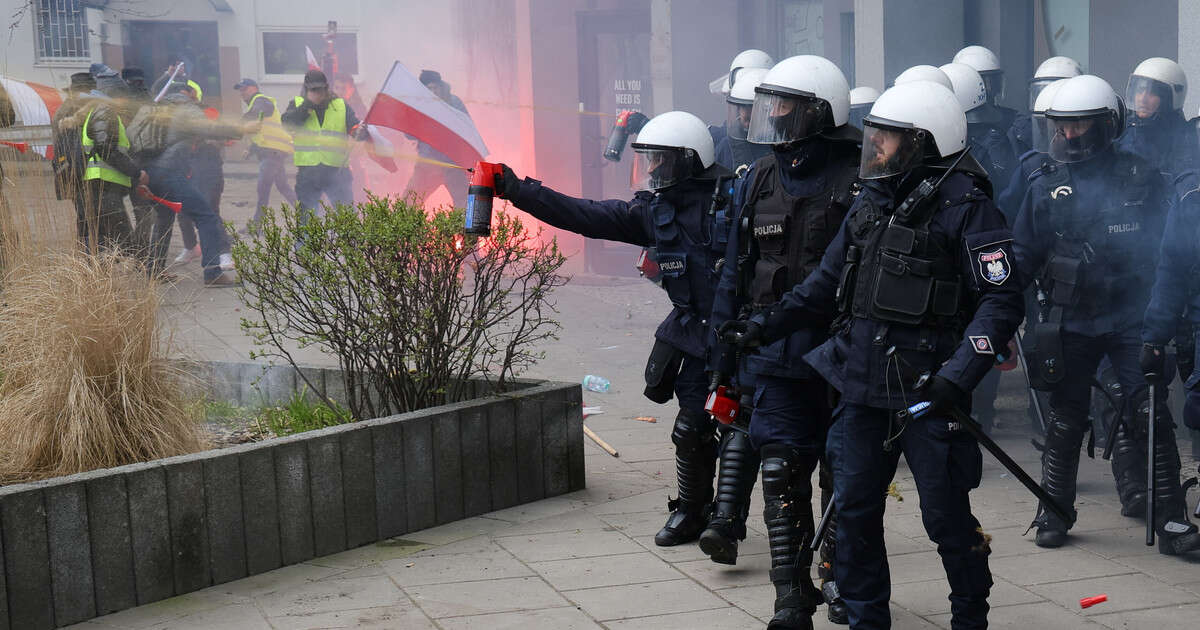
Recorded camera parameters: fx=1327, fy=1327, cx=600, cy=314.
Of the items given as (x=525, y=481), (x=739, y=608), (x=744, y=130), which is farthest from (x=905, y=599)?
(x=744, y=130)

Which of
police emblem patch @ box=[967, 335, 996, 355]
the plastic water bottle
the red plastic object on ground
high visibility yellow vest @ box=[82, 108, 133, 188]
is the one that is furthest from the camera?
high visibility yellow vest @ box=[82, 108, 133, 188]

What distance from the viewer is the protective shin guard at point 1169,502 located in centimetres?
509

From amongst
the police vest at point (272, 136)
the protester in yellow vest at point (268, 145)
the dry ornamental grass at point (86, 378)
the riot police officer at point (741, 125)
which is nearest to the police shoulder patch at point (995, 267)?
the dry ornamental grass at point (86, 378)

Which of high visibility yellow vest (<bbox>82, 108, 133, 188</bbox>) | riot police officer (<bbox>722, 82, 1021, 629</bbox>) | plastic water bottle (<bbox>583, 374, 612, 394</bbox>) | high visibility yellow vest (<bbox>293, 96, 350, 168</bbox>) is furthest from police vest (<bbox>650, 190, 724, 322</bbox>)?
high visibility yellow vest (<bbox>293, 96, 350, 168</bbox>)

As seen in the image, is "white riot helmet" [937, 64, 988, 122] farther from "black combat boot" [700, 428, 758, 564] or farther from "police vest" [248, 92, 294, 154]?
"police vest" [248, 92, 294, 154]

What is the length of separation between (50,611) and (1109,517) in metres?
4.23

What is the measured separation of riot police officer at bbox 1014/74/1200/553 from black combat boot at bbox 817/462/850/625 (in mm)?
1062

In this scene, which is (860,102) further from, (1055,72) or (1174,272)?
(1174,272)

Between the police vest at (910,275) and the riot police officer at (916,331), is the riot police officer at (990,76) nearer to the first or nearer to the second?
the riot police officer at (916,331)

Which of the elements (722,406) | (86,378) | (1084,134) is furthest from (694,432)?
(86,378)

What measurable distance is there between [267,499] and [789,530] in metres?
1.96

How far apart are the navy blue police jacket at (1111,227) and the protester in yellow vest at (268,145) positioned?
435 inches

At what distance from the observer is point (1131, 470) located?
222 inches

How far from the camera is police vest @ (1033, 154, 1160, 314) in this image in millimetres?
5434
